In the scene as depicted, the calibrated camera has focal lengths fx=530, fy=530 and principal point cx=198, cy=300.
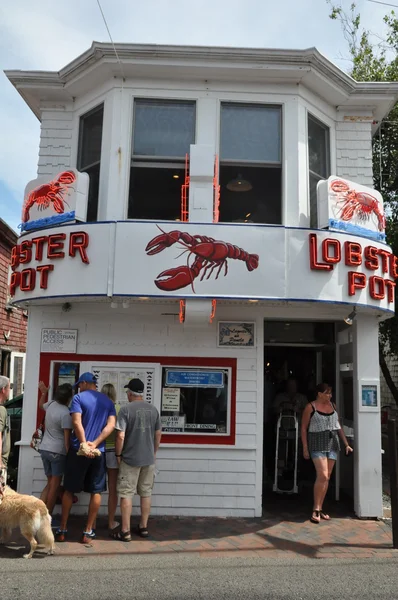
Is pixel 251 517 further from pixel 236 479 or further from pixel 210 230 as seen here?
pixel 210 230

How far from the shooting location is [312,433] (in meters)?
6.60

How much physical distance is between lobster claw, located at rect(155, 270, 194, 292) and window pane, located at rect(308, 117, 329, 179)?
2663mm

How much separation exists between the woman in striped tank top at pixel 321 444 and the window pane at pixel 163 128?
3.74m

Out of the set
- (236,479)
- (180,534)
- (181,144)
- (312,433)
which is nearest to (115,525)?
(180,534)

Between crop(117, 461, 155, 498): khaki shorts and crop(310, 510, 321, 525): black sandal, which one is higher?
crop(117, 461, 155, 498): khaki shorts

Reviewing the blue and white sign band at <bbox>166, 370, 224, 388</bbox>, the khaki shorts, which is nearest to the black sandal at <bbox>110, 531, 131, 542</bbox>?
the khaki shorts

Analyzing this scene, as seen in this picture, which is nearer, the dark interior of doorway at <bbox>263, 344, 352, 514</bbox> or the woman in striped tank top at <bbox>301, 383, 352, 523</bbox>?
the woman in striped tank top at <bbox>301, 383, 352, 523</bbox>

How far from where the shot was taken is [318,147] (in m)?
7.53

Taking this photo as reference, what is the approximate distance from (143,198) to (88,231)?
3.69 ft

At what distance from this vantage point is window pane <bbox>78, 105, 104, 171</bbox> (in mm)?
7367

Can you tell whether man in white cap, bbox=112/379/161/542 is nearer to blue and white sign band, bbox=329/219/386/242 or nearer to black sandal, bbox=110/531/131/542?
black sandal, bbox=110/531/131/542

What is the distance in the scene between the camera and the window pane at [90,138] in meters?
7.37

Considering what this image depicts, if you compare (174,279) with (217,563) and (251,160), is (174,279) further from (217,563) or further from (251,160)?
(217,563)

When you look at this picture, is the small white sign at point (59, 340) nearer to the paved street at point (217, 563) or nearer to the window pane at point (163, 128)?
the paved street at point (217, 563)
